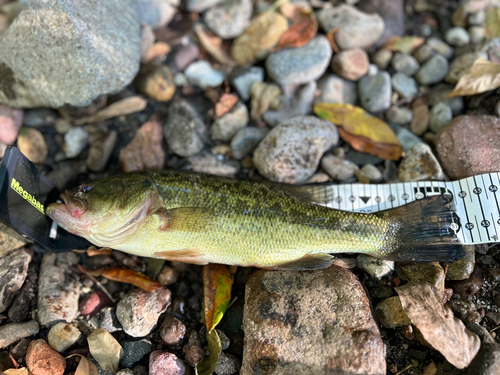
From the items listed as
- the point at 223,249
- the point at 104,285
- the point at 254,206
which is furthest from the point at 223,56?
the point at 104,285

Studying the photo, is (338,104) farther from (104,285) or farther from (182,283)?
(104,285)

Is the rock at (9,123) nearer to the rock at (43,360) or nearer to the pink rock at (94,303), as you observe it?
the pink rock at (94,303)

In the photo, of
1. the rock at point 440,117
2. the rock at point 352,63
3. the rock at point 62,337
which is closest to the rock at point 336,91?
the rock at point 352,63

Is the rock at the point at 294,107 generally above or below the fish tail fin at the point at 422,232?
above

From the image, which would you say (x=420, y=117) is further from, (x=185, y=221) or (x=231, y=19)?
(x=185, y=221)

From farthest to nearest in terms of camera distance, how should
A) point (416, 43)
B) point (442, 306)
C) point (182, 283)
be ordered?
point (416, 43)
point (182, 283)
point (442, 306)

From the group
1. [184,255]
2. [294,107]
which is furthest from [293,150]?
[184,255]
